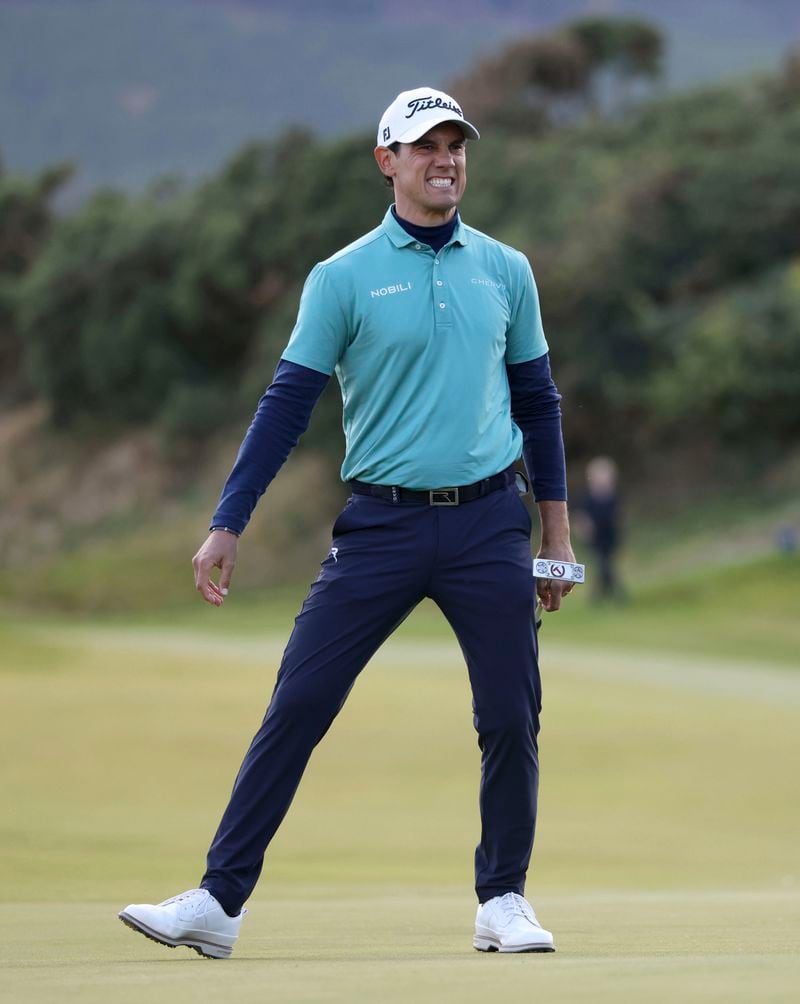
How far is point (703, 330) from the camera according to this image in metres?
38.5

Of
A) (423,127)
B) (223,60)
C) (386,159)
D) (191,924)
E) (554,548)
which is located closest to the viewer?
(191,924)

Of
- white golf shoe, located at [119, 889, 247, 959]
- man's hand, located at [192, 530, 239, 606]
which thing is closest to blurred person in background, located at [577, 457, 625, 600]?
man's hand, located at [192, 530, 239, 606]

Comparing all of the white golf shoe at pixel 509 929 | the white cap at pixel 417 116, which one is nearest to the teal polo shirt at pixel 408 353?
the white cap at pixel 417 116

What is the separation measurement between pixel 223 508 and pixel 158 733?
841 centimetres

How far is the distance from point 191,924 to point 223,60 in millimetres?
102467

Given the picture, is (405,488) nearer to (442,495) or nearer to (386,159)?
(442,495)

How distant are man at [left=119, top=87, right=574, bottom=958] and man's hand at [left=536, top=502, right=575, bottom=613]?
192 millimetres

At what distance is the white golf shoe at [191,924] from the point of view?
5020 millimetres

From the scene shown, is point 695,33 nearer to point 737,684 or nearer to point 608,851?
point 737,684

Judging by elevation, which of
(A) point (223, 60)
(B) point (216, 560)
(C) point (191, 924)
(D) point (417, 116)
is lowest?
(C) point (191, 924)

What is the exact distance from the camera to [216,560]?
513 centimetres

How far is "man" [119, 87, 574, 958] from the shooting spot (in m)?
5.20

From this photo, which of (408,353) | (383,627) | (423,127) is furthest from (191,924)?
(423,127)

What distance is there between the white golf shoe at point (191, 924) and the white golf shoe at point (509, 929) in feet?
2.19
